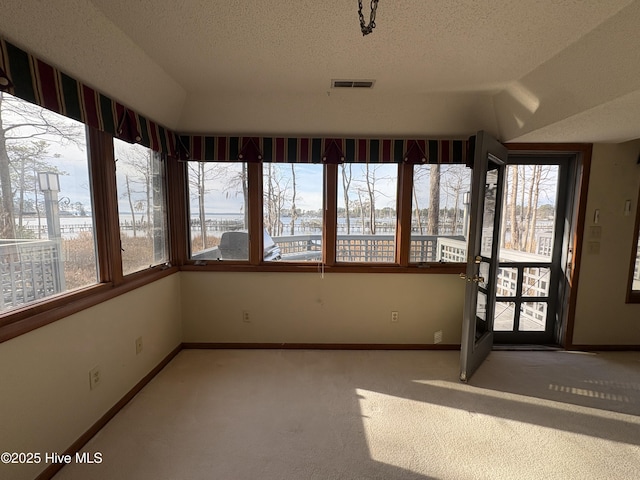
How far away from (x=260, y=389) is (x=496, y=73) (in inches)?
115

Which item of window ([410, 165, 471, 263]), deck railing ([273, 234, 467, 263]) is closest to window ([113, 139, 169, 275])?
deck railing ([273, 234, 467, 263])

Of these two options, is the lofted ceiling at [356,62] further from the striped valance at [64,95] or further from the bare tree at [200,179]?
the bare tree at [200,179]

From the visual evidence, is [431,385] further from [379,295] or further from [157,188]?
[157,188]

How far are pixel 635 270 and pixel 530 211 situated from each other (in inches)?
45.2

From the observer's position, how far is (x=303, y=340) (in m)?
2.87

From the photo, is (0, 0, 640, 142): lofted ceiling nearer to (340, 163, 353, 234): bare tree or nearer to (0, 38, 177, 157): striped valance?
(0, 38, 177, 157): striped valance

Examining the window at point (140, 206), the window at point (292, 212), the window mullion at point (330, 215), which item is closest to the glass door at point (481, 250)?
the window mullion at point (330, 215)

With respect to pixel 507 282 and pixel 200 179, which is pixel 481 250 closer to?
pixel 507 282

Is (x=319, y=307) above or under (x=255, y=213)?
under

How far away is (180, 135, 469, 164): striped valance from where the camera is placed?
260cm

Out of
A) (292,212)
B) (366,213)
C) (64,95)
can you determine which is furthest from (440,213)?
(64,95)

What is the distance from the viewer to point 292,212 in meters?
2.80

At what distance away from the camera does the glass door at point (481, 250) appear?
7.13ft

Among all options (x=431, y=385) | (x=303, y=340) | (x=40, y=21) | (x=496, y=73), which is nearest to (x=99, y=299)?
(x=40, y=21)
